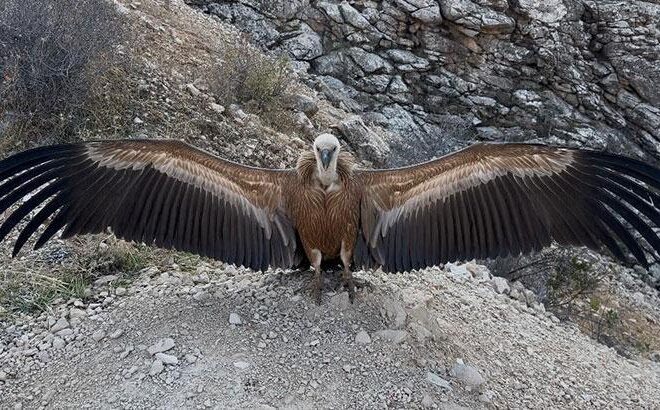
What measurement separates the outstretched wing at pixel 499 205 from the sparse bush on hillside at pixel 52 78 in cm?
314

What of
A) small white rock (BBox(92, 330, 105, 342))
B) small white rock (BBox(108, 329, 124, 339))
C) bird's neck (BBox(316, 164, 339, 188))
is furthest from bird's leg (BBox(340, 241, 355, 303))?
small white rock (BBox(92, 330, 105, 342))

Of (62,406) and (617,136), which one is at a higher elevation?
(617,136)

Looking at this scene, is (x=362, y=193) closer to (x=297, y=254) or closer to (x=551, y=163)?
(x=297, y=254)

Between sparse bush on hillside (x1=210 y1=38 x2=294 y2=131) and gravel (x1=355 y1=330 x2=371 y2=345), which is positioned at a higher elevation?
sparse bush on hillside (x1=210 y1=38 x2=294 y2=131)

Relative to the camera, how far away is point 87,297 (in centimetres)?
481

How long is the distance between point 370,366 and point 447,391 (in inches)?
18.4

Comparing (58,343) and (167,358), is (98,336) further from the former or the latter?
(167,358)

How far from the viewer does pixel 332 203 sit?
4449 mm

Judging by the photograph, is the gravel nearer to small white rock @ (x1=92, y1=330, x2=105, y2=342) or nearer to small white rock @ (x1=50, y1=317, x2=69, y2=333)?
small white rock @ (x1=92, y1=330, x2=105, y2=342)

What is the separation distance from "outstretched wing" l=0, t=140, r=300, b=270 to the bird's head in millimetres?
365

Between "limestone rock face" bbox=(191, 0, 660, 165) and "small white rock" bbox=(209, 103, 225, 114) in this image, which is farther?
"limestone rock face" bbox=(191, 0, 660, 165)

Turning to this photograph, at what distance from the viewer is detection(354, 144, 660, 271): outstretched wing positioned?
4277 millimetres

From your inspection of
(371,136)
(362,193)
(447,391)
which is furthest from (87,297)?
(371,136)

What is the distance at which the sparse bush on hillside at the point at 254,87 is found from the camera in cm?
823
